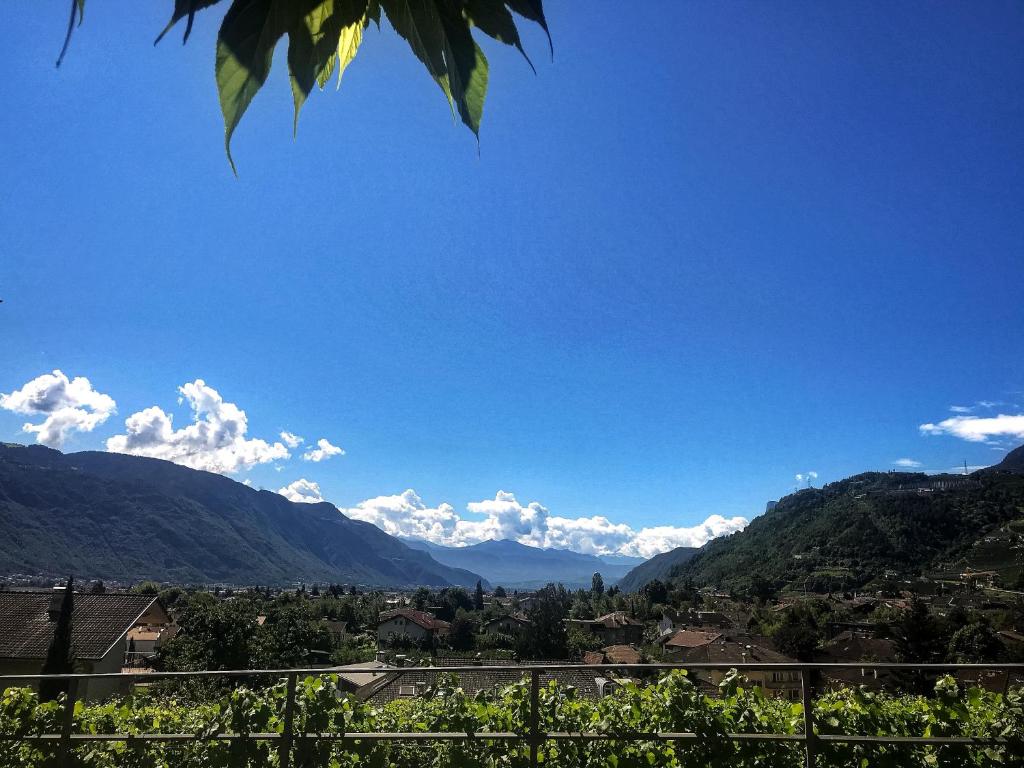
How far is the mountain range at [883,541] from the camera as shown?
108 m

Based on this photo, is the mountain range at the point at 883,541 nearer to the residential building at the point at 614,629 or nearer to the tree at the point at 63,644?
the residential building at the point at 614,629

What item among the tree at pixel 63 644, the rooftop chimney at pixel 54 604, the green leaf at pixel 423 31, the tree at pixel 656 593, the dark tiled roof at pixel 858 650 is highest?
the green leaf at pixel 423 31

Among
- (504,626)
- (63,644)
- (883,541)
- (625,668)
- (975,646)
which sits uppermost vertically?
(883,541)

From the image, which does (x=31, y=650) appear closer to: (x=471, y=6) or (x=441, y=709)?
(x=441, y=709)

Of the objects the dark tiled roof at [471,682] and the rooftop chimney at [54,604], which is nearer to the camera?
the dark tiled roof at [471,682]

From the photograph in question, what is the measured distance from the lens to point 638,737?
140 inches

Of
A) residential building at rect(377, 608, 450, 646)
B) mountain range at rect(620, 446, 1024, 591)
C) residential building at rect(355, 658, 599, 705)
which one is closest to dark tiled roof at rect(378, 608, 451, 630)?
residential building at rect(377, 608, 450, 646)

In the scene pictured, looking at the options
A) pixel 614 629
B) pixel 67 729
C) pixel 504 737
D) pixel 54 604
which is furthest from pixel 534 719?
pixel 614 629

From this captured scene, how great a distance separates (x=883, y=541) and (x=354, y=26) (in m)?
149

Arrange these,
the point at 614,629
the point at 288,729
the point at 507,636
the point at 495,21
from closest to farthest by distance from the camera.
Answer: the point at 495,21 → the point at 288,729 → the point at 507,636 → the point at 614,629

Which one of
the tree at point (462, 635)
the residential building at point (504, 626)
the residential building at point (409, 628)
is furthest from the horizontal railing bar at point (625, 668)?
the residential building at point (504, 626)

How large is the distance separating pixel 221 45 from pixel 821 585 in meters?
127

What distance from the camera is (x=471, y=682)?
413 cm

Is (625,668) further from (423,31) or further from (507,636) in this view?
(507,636)
